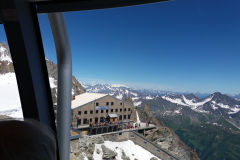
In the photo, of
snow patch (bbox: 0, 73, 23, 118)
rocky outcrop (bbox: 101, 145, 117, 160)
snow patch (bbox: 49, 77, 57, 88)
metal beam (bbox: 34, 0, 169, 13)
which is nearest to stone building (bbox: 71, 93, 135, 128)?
rocky outcrop (bbox: 101, 145, 117, 160)

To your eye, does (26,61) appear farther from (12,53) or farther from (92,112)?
(92,112)

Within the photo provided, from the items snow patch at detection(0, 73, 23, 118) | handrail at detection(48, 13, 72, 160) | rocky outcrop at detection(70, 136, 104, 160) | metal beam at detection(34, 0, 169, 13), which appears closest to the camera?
metal beam at detection(34, 0, 169, 13)

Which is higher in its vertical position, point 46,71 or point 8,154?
point 46,71

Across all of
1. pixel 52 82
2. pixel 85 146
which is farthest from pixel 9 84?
pixel 85 146

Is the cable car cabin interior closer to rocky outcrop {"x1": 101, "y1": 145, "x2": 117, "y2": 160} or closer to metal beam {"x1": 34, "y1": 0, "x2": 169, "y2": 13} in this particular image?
metal beam {"x1": 34, "y1": 0, "x2": 169, "y2": 13}

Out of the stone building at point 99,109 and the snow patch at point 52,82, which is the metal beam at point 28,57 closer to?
the snow patch at point 52,82

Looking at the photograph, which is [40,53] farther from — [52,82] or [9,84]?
[9,84]

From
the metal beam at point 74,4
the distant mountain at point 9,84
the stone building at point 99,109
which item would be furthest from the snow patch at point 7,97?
the stone building at point 99,109

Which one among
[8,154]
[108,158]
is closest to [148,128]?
[108,158]
